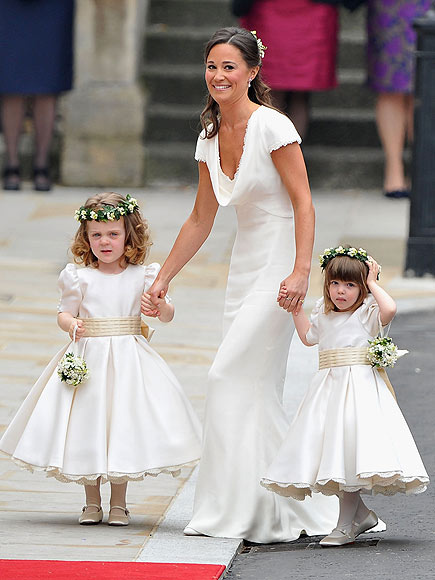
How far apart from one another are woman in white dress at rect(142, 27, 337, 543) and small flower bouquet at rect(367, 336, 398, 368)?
→ 0.98ft

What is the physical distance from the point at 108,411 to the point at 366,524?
3.28 feet

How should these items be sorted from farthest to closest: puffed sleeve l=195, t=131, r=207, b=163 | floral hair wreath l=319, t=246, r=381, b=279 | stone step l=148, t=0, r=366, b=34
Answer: stone step l=148, t=0, r=366, b=34, puffed sleeve l=195, t=131, r=207, b=163, floral hair wreath l=319, t=246, r=381, b=279

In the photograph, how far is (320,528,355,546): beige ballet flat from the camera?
5.43m

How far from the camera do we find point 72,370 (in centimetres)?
559

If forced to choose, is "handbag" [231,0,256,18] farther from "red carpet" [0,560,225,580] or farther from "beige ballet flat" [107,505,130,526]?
"red carpet" [0,560,225,580]

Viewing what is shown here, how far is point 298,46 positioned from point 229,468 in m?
8.24

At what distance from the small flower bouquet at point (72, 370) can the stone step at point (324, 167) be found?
8433 millimetres

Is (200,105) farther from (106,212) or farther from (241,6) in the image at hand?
(106,212)

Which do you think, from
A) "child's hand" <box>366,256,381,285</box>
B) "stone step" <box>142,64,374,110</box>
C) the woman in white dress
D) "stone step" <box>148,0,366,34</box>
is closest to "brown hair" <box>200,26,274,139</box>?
the woman in white dress

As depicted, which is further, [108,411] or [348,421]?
[108,411]

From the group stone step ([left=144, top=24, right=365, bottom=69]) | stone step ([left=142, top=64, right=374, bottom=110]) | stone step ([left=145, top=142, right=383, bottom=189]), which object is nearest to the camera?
stone step ([left=145, top=142, right=383, bottom=189])

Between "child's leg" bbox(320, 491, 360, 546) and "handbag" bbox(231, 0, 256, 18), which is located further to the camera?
"handbag" bbox(231, 0, 256, 18)

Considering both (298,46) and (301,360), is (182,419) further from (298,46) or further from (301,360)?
(298,46)

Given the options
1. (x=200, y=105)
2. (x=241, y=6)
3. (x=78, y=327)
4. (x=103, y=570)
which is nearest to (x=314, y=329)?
(x=78, y=327)
